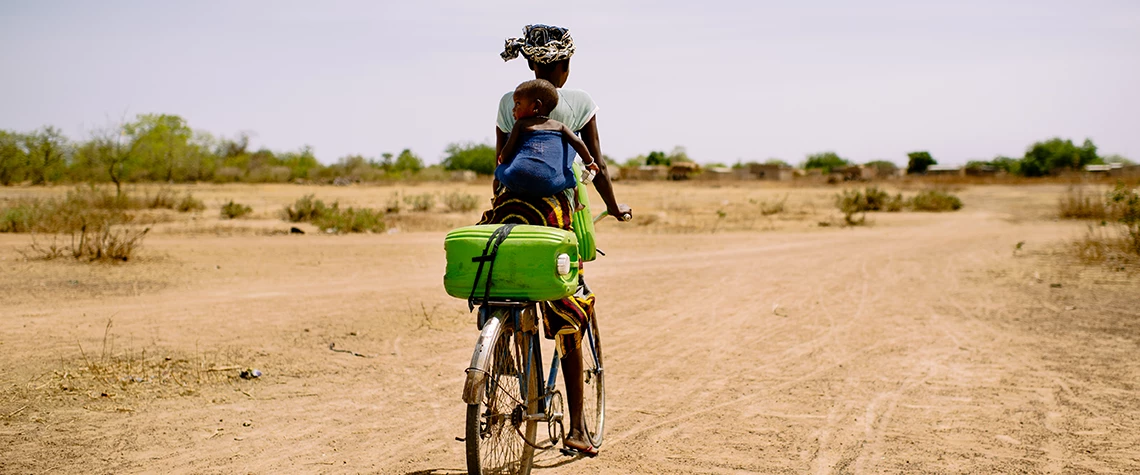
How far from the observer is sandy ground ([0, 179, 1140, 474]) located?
478 centimetres

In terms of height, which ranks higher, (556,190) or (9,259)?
(556,190)

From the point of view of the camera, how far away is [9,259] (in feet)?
37.8

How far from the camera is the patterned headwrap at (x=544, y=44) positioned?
3.99 meters

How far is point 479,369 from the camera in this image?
11.2 feet

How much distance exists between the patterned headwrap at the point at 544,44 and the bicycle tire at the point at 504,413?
1.12 metres

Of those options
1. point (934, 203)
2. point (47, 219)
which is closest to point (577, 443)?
point (47, 219)

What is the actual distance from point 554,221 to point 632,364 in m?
3.36

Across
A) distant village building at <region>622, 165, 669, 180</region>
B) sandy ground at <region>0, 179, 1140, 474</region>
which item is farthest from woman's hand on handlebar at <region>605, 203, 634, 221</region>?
distant village building at <region>622, 165, 669, 180</region>

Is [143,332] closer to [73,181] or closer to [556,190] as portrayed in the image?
[556,190]

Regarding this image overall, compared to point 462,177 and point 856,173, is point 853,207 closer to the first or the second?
point 462,177

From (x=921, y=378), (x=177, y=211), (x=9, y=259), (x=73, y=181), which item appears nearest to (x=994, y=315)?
(x=921, y=378)

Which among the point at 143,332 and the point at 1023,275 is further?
the point at 1023,275

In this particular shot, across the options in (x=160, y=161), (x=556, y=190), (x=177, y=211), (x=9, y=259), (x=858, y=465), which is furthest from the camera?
(x=160, y=161)

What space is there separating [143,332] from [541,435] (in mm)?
4106
